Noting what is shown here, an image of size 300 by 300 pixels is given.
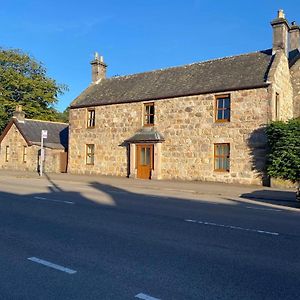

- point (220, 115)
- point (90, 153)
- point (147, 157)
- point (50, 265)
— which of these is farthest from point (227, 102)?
point (50, 265)

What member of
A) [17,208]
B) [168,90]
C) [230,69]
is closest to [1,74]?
[168,90]

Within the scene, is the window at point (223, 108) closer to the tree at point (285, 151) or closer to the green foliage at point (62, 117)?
the tree at point (285, 151)

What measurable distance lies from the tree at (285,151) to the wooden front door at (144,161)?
8187 millimetres

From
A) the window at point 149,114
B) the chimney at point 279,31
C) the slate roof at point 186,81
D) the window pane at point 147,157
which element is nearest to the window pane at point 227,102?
the slate roof at point 186,81

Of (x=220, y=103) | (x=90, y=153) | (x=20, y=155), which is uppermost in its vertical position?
(x=220, y=103)

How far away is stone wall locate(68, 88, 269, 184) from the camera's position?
2105cm

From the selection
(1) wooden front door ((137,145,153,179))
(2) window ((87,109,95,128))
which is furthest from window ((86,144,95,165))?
(1) wooden front door ((137,145,153,179))

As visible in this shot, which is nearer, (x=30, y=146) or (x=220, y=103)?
(x=220, y=103)

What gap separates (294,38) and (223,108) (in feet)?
26.2

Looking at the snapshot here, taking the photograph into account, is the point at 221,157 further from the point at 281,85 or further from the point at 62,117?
the point at 62,117

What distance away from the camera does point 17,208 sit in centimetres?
1016

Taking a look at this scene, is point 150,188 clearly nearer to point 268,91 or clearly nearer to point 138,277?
point 268,91

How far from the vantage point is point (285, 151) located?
62.0 ft

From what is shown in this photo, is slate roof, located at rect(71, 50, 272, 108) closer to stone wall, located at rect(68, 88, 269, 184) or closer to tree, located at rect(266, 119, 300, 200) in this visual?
stone wall, located at rect(68, 88, 269, 184)
